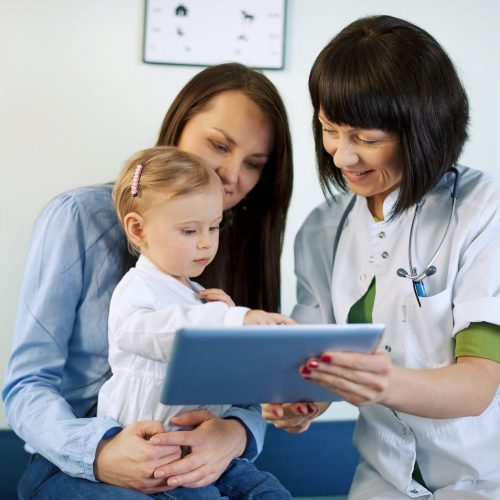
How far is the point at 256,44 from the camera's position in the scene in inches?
97.8

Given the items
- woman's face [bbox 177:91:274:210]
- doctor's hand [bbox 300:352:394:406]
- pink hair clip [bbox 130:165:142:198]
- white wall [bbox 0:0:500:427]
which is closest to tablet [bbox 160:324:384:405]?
doctor's hand [bbox 300:352:394:406]

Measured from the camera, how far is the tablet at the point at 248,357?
1163mm

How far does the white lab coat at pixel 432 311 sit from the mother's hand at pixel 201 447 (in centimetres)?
36

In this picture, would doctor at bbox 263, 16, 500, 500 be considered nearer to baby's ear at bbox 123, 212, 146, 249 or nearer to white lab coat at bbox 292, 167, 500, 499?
white lab coat at bbox 292, 167, 500, 499

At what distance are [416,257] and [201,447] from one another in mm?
605

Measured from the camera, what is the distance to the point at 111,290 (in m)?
1.82

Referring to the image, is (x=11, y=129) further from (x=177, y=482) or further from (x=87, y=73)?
(x=177, y=482)

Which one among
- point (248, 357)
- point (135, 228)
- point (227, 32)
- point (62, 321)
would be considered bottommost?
point (62, 321)

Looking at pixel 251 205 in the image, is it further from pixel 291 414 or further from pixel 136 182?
pixel 291 414

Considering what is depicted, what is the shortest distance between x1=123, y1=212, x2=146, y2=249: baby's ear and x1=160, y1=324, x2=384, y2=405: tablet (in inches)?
15.8

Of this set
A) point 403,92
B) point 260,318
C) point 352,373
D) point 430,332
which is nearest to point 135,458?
point 260,318

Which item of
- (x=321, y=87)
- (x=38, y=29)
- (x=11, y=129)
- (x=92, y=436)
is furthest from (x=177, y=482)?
(x=38, y=29)

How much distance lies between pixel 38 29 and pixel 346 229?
1.18 meters

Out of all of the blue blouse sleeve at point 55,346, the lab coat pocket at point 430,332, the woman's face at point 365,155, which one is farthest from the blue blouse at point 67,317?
the woman's face at point 365,155
